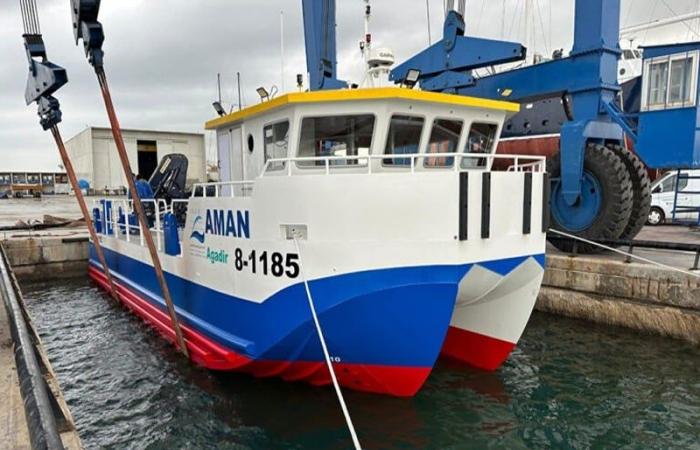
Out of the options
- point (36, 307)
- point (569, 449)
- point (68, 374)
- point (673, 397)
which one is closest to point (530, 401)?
point (569, 449)

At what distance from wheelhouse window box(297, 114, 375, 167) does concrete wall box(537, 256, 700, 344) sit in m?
5.27

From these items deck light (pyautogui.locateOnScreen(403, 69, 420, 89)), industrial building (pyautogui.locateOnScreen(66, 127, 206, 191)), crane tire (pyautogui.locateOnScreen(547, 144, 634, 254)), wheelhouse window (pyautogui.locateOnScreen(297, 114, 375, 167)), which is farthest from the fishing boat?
industrial building (pyautogui.locateOnScreen(66, 127, 206, 191))

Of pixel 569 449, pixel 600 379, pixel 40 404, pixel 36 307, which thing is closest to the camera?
pixel 40 404

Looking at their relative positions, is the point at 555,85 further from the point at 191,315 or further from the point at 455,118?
the point at 191,315

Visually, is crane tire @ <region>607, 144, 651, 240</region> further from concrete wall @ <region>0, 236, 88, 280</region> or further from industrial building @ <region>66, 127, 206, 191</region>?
industrial building @ <region>66, 127, 206, 191</region>

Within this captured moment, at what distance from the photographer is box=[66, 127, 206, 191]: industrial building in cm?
2901

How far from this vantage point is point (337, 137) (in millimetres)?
5480

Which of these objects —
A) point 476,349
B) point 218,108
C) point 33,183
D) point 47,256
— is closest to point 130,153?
point 47,256

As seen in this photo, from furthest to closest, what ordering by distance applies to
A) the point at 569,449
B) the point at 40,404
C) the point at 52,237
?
the point at 52,237 → the point at 569,449 → the point at 40,404

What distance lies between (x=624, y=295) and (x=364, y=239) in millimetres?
5647

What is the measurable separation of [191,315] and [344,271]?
3.18 metres

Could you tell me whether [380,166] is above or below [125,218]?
above

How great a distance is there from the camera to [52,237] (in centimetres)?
1380

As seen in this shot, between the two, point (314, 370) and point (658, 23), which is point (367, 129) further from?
point (658, 23)
